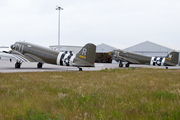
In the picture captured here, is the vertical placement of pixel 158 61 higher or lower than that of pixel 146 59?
lower

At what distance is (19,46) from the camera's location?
1037 inches

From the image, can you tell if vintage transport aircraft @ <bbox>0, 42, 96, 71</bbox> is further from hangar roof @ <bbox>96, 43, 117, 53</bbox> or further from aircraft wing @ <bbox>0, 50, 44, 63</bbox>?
hangar roof @ <bbox>96, 43, 117, 53</bbox>

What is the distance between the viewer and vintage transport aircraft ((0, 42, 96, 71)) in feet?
72.5

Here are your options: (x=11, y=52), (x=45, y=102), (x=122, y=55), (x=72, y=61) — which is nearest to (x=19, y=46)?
(x=11, y=52)

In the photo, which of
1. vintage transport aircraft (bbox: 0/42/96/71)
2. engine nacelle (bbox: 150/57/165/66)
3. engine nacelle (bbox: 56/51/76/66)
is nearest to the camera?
vintage transport aircraft (bbox: 0/42/96/71)

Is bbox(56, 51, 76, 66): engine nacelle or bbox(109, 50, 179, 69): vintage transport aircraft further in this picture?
bbox(109, 50, 179, 69): vintage transport aircraft

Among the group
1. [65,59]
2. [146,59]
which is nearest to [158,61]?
[146,59]

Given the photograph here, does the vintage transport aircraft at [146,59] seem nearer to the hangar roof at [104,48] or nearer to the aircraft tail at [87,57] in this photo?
the aircraft tail at [87,57]

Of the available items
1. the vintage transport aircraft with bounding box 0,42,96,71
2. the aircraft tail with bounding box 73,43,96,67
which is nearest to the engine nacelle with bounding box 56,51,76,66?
the vintage transport aircraft with bounding box 0,42,96,71

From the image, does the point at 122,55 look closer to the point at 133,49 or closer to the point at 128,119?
the point at 133,49

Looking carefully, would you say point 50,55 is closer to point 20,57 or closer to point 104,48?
point 20,57

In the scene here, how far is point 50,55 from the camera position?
79.0 feet

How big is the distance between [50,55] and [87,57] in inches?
223

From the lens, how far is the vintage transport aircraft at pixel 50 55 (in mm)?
22109
